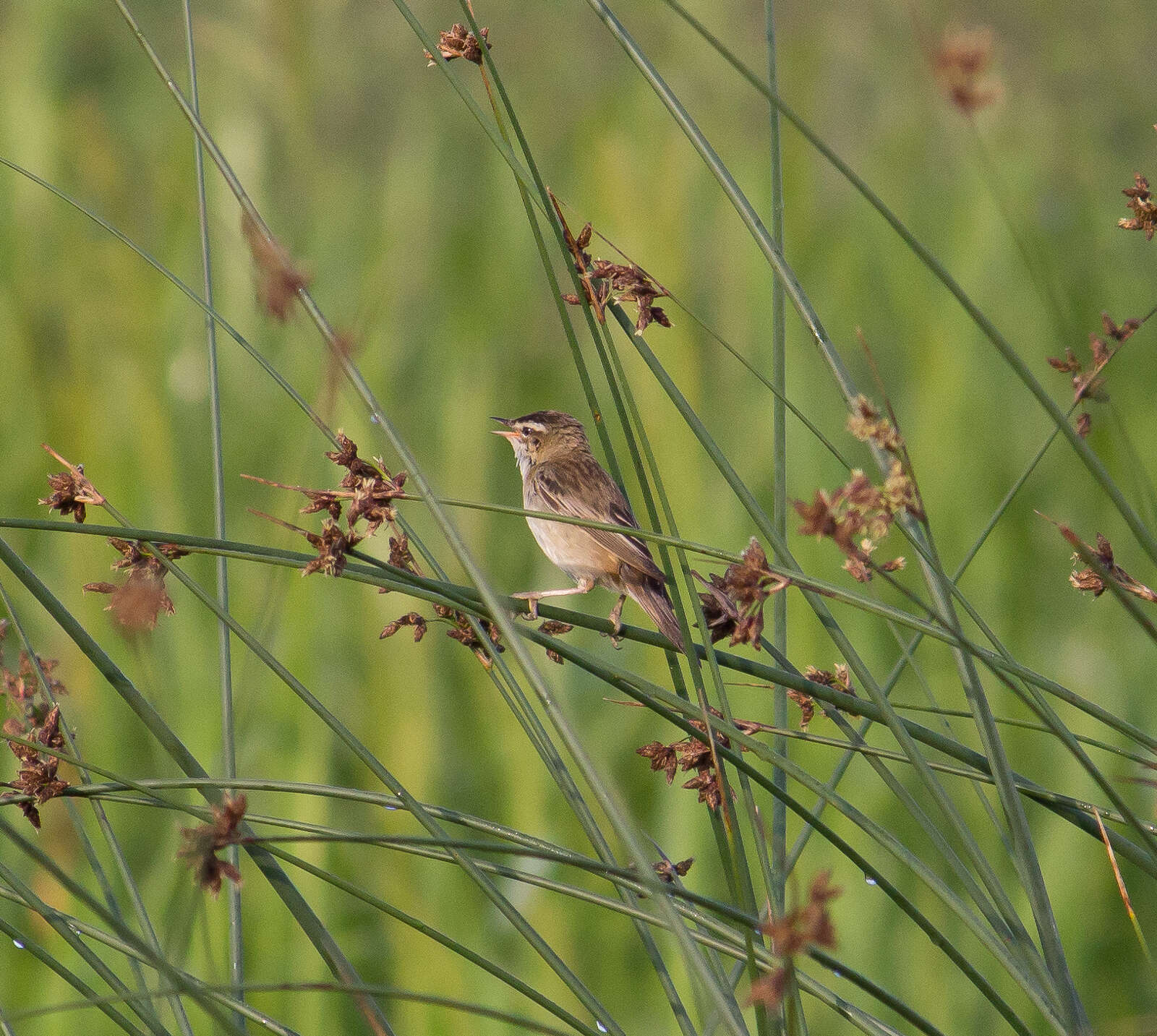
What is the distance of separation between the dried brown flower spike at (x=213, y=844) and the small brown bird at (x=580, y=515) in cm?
105

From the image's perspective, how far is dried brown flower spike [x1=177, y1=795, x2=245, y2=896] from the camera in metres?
1.12

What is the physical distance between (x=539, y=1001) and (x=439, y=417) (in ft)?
12.9

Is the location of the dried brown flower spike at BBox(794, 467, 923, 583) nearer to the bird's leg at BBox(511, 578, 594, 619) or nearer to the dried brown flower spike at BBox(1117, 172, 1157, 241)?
the dried brown flower spike at BBox(1117, 172, 1157, 241)

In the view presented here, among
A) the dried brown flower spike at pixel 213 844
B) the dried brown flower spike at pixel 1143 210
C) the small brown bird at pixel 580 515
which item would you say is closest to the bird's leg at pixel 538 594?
the small brown bird at pixel 580 515

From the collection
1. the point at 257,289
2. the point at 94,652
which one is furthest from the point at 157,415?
the point at 257,289

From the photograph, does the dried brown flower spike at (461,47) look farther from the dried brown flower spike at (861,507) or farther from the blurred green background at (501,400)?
the blurred green background at (501,400)

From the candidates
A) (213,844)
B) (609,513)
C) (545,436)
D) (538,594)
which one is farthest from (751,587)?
(545,436)

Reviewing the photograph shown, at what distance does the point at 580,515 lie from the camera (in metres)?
2.95

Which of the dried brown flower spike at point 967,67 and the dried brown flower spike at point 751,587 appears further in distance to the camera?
the dried brown flower spike at point 751,587

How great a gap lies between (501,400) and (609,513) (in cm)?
239

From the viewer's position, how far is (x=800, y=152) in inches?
194

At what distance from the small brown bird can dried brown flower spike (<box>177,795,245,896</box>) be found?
1.05 meters

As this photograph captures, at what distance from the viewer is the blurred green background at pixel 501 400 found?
3443 mm

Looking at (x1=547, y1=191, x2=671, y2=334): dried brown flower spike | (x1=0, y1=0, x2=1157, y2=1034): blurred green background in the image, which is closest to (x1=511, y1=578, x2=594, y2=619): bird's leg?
(x1=547, y1=191, x2=671, y2=334): dried brown flower spike
